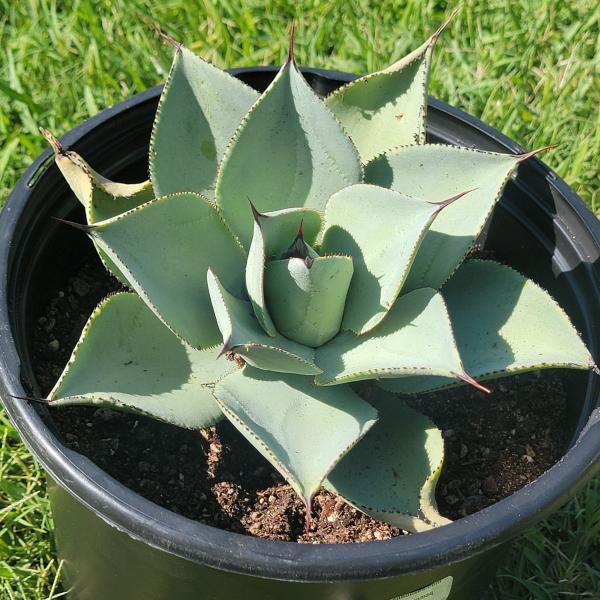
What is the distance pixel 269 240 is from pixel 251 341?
0.14 m

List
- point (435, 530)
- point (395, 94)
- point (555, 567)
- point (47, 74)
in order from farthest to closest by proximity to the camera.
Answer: point (47, 74) → point (555, 567) → point (395, 94) → point (435, 530)

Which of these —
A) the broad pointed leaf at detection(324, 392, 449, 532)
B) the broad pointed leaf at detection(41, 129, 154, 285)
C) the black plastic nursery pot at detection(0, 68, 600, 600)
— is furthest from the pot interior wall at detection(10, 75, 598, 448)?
the broad pointed leaf at detection(324, 392, 449, 532)

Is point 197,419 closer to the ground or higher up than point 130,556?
higher up

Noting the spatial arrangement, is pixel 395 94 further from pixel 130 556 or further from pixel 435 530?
pixel 130 556

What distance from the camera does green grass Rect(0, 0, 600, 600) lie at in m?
1.94

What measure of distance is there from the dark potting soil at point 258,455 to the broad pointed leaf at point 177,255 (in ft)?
0.87

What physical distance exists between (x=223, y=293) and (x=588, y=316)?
0.56 meters

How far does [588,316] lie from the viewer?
1.23m

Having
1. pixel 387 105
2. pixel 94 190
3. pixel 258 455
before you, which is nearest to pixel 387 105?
pixel 387 105

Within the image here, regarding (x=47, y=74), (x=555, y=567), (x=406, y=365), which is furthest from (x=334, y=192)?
(x=47, y=74)

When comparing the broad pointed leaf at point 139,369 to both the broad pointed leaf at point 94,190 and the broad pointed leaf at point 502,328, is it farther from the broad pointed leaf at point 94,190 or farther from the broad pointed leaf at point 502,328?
the broad pointed leaf at point 502,328

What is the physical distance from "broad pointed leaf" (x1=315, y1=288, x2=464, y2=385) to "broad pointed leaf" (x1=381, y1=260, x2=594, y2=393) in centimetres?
10

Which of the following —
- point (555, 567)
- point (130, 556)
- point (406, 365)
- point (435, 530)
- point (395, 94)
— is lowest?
point (555, 567)

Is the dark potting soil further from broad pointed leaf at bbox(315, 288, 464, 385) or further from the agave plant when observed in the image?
broad pointed leaf at bbox(315, 288, 464, 385)
